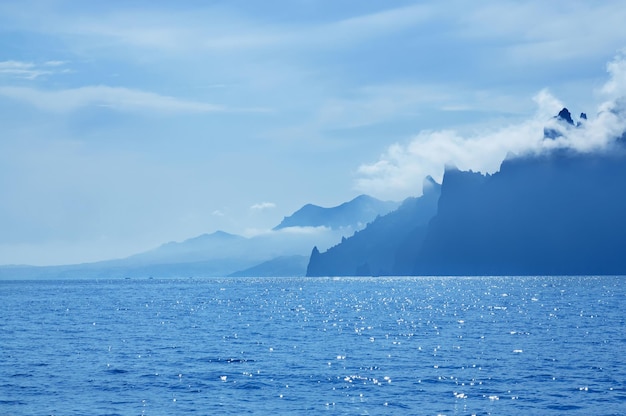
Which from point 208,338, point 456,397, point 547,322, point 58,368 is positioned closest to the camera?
point 456,397

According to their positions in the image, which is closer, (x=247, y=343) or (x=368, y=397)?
(x=368, y=397)

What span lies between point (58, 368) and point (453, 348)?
42069mm

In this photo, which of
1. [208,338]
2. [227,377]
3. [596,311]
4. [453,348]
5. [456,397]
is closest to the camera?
[456,397]

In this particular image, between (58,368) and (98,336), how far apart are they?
105 ft

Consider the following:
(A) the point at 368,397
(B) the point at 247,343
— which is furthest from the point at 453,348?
(A) the point at 368,397

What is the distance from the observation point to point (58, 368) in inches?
2884

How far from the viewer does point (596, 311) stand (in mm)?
143125

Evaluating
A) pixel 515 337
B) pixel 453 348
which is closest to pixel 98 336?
pixel 453 348

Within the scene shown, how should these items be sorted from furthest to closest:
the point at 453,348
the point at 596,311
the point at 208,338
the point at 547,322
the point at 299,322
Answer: the point at 596,311, the point at 299,322, the point at 547,322, the point at 208,338, the point at 453,348

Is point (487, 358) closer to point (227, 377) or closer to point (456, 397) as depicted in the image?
point (456, 397)

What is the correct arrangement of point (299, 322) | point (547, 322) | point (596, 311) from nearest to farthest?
point (547, 322), point (299, 322), point (596, 311)

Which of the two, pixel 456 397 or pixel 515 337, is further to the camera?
pixel 515 337

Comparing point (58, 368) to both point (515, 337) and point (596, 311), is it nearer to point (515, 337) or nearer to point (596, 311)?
point (515, 337)

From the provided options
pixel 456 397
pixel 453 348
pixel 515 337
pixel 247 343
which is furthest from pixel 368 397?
pixel 515 337
